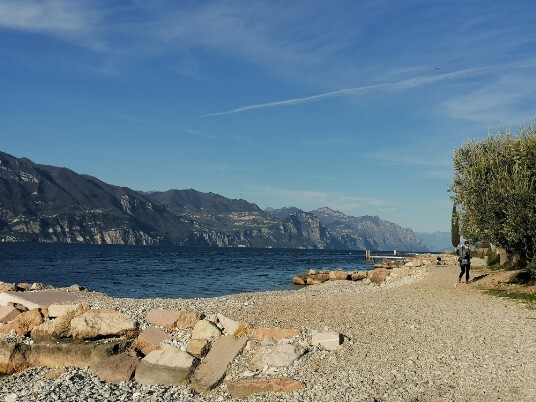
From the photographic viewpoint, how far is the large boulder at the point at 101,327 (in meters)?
17.0

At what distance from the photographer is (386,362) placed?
14.1m

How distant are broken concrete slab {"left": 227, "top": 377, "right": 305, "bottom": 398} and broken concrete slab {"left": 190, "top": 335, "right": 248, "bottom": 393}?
99 centimetres

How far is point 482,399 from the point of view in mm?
11406

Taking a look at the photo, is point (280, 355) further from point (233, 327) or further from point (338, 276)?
point (338, 276)

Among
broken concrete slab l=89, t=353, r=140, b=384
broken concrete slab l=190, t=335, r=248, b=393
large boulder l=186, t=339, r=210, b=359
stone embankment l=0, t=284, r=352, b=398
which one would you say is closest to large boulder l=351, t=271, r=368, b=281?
stone embankment l=0, t=284, r=352, b=398

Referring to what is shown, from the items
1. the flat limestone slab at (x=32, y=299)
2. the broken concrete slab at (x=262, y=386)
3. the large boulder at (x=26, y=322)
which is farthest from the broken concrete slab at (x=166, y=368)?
the flat limestone slab at (x=32, y=299)

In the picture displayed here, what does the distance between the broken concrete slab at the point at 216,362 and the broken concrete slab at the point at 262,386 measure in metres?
0.99

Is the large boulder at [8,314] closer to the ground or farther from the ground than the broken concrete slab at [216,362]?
farther from the ground

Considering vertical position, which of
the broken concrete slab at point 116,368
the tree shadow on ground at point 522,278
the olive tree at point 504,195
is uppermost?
the olive tree at point 504,195

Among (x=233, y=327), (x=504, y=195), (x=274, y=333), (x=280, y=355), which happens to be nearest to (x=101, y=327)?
(x=233, y=327)

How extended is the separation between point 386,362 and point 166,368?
652cm

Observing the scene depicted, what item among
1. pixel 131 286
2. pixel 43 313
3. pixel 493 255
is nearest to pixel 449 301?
pixel 43 313

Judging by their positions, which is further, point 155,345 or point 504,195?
point 504,195

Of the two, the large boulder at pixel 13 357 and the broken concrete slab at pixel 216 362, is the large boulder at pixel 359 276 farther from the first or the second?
the large boulder at pixel 13 357
